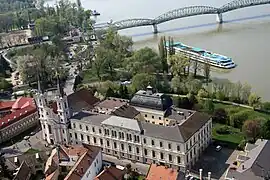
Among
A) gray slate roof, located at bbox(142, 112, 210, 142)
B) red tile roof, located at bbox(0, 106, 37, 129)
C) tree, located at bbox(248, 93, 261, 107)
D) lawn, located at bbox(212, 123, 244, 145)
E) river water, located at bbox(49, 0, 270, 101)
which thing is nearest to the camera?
gray slate roof, located at bbox(142, 112, 210, 142)

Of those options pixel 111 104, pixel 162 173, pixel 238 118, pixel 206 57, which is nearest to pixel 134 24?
pixel 206 57

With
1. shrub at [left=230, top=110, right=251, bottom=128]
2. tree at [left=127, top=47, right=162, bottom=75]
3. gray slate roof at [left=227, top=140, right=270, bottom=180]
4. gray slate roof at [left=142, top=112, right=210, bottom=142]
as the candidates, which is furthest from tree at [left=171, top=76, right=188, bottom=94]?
gray slate roof at [left=227, top=140, right=270, bottom=180]

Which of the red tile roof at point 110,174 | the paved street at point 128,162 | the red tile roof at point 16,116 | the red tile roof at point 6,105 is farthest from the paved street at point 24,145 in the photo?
the red tile roof at point 110,174

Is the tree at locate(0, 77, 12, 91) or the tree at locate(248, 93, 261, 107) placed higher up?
the tree at locate(0, 77, 12, 91)

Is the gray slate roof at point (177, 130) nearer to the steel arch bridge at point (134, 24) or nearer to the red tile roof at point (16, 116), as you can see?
the red tile roof at point (16, 116)

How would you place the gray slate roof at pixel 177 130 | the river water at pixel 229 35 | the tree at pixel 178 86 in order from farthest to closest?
the river water at pixel 229 35
the tree at pixel 178 86
the gray slate roof at pixel 177 130

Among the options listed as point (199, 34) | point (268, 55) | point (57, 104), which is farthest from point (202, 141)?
point (199, 34)

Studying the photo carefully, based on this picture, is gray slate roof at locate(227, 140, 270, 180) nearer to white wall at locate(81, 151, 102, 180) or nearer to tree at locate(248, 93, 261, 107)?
white wall at locate(81, 151, 102, 180)
